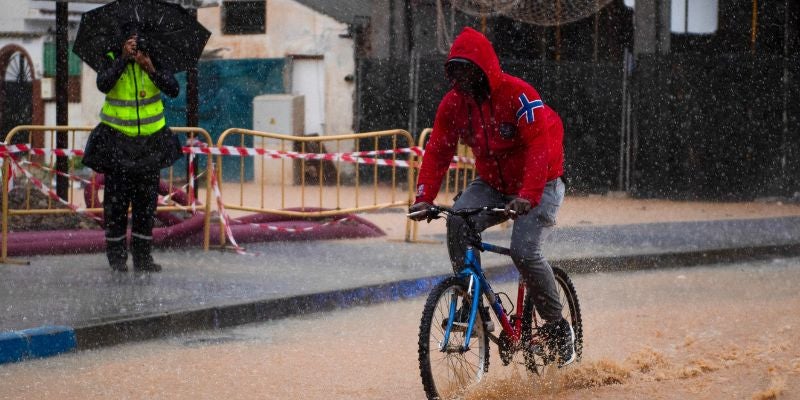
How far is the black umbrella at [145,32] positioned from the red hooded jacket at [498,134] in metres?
4.63

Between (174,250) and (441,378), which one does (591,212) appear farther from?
(441,378)

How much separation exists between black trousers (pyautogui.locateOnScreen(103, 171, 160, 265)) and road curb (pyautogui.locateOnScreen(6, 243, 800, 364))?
1800mm

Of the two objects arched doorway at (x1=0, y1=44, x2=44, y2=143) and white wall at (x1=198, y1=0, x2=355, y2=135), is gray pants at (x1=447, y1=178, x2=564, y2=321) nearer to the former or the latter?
white wall at (x1=198, y1=0, x2=355, y2=135)

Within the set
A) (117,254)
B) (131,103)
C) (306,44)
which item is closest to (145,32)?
(131,103)

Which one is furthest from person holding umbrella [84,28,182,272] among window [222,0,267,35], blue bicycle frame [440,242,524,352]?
window [222,0,267,35]

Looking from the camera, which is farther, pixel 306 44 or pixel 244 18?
pixel 244 18

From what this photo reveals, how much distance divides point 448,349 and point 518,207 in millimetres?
699

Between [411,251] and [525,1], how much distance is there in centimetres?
859

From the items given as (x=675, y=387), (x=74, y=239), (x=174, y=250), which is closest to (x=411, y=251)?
(x=174, y=250)

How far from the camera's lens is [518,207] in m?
5.59

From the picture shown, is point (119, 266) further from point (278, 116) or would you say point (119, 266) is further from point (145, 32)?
point (278, 116)

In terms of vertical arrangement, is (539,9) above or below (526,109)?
above

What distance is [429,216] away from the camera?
18.9 ft

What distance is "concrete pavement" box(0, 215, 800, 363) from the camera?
25.7 ft
